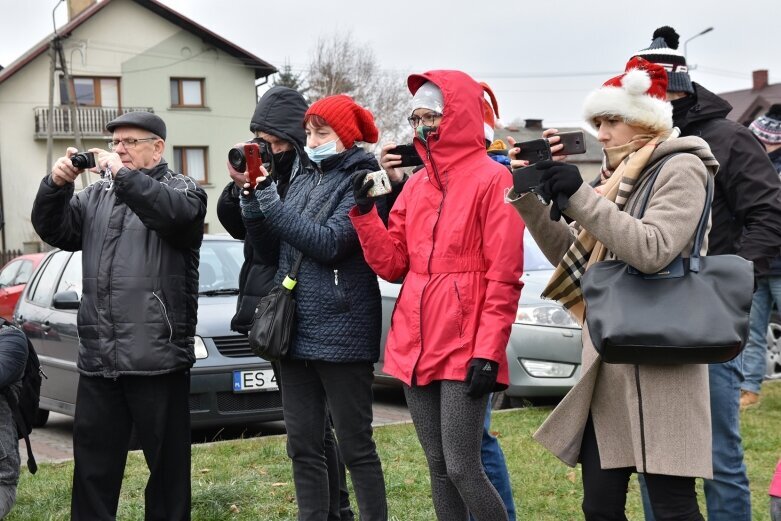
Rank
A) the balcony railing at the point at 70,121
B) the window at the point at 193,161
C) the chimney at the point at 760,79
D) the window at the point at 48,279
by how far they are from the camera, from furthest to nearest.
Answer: the chimney at the point at 760,79, the window at the point at 193,161, the balcony railing at the point at 70,121, the window at the point at 48,279

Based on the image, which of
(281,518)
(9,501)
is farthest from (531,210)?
(9,501)

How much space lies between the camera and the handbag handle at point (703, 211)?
3031 millimetres

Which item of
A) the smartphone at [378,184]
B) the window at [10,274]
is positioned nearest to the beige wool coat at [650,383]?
the smartphone at [378,184]

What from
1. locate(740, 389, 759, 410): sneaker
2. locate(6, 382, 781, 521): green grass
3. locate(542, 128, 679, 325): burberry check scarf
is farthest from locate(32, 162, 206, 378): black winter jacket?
locate(740, 389, 759, 410): sneaker

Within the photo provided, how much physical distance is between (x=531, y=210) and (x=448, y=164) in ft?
2.29

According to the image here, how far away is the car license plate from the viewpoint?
7410mm

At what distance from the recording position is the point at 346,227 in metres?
4.25

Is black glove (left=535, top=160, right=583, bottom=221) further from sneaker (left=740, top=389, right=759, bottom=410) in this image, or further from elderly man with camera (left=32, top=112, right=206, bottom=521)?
sneaker (left=740, top=389, right=759, bottom=410)

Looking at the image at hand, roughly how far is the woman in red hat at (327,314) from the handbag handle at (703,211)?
1.47 meters

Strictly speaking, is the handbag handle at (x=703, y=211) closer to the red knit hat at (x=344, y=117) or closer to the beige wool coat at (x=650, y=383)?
the beige wool coat at (x=650, y=383)

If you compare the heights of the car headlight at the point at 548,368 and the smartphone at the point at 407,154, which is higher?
the smartphone at the point at 407,154

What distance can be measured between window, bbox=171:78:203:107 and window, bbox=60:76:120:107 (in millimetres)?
2316

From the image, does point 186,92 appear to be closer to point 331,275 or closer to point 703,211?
point 331,275

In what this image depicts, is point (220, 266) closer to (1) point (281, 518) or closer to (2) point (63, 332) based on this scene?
(2) point (63, 332)
